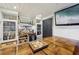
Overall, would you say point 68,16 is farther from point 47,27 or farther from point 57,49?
point 57,49

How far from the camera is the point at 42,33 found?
1757 mm

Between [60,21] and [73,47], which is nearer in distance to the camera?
[73,47]

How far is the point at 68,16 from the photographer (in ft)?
5.52

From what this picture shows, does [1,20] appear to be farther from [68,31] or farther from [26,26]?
[68,31]

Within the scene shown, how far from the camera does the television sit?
1.65 metres

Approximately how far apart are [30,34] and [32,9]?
0.43 meters

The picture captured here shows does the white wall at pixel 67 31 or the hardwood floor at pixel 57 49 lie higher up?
the white wall at pixel 67 31

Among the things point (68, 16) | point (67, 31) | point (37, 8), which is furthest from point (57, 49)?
point (37, 8)

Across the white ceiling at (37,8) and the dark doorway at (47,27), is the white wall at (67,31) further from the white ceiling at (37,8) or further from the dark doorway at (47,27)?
Result: the white ceiling at (37,8)

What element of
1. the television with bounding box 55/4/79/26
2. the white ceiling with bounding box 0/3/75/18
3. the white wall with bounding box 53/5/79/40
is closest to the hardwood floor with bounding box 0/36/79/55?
the white wall with bounding box 53/5/79/40

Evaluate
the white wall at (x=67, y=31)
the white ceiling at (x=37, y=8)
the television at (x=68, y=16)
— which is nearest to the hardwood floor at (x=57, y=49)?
the white wall at (x=67, y=31)

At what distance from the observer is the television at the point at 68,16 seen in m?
1.65
